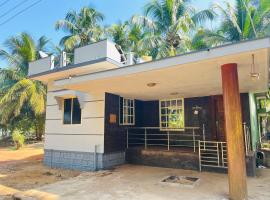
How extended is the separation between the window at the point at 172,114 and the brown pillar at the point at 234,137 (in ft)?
15.7

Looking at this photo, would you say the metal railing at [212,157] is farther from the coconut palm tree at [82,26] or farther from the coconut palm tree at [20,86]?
the coconut palm tree at [82,26]

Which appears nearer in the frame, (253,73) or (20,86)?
(253,73)

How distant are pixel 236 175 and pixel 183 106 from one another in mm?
5183

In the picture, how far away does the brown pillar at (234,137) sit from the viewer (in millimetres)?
4574

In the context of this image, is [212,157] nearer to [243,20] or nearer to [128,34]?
[243,20]

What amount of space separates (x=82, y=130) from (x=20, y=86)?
32.3ft

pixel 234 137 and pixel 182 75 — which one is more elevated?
pixel 182 75

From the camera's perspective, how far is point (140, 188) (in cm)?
546

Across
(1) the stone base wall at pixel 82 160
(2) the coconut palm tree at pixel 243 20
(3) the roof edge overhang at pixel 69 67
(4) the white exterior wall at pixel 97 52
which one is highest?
(2) the coconut palm tree at pixel 243 20

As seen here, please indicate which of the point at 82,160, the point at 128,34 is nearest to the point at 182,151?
the point at 82,160

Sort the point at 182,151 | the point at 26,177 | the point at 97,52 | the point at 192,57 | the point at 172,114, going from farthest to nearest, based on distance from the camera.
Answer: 1. the point at 172,114
2. the point at 97,52
3. the point at 182,151
4. the point at 26,177
5. the point at 192,57

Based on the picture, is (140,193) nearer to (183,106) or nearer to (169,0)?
(183,106)

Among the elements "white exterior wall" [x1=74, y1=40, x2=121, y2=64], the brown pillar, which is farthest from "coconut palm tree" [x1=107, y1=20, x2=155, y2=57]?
the brown pillar

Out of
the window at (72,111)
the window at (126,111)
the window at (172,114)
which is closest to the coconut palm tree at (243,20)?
the window at (172,114)
